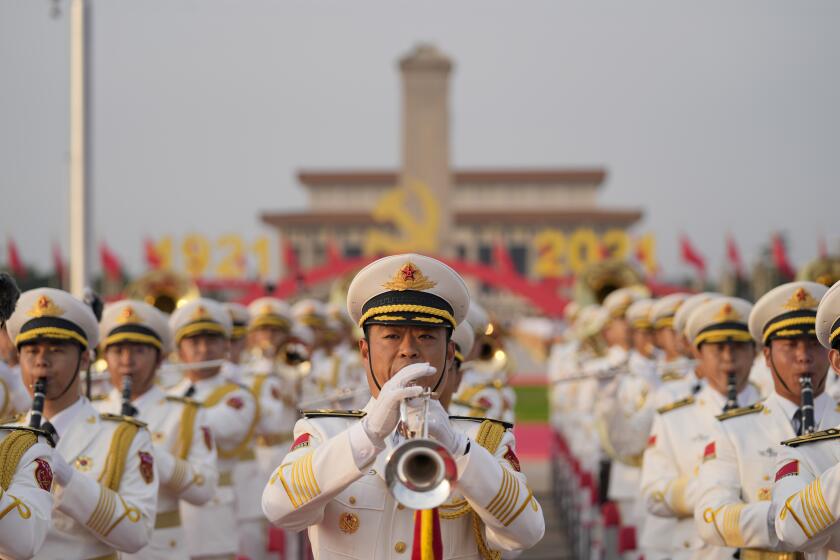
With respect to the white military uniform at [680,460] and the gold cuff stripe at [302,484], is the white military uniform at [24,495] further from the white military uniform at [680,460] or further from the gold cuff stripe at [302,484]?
the white military uniform at [680,460]

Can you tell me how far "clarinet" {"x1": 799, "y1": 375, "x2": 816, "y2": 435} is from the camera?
191 inches

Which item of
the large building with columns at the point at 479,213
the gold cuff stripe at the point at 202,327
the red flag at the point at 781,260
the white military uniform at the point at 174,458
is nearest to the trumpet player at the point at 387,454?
the white military uniform at the point at 174,458

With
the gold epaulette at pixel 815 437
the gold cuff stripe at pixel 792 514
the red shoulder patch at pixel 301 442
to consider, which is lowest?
the gold cuff stripe at pixel 792 514

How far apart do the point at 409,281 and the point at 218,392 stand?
464 cm

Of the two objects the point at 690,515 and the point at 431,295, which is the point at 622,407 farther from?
the point at 431,295

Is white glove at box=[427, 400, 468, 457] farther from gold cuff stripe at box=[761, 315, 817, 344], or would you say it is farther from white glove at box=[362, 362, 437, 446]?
gold cuff stripe at box=[761, 315, 817, 344]

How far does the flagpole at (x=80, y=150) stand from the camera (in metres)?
10.6

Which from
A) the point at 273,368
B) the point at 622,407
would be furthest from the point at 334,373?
the point at 622,407

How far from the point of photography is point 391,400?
3287mm

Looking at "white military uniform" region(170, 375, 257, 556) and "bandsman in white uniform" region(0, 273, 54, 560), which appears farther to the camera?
"white military uniform" region(170, 375, 257, 556)

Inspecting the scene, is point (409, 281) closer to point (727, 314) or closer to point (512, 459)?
point (512, 459)

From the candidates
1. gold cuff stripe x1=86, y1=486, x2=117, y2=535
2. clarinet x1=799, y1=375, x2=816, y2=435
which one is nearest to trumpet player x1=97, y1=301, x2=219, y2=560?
gold cuff stripe x1=86, y1=486, x2=117, y2=535

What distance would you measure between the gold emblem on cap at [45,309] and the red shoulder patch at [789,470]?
9.08 feet

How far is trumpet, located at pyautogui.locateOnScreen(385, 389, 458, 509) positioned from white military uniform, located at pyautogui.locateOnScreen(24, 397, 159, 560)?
1.99m
